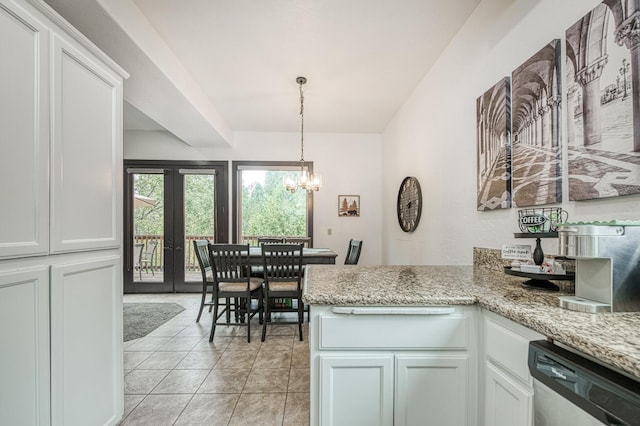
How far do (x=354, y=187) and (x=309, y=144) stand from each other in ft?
3.58

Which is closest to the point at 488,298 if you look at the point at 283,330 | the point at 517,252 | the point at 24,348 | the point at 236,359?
the point at 517,252

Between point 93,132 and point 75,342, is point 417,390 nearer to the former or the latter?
point 75,342

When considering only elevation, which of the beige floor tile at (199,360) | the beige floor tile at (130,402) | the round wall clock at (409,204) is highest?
the round wall clock at (409,204)

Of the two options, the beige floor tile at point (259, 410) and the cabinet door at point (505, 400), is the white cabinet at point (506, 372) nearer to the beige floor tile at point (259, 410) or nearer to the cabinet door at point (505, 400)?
the cabinet door at point (505, 400)

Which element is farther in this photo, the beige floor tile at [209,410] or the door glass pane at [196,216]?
the door glass pane at [196,216]

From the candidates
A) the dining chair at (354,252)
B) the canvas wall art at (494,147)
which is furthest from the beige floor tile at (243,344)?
the canvas wall art at (494,147)

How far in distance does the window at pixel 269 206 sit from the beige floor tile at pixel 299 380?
277 cm

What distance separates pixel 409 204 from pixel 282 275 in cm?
174

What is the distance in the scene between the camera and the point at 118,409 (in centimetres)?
165

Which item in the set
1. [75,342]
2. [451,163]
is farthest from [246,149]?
[75,342]

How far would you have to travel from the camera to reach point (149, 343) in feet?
9.33

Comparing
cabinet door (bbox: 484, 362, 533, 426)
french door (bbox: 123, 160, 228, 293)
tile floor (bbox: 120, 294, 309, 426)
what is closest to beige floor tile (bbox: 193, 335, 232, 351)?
tile floor (bbox: 120, 294, 309, 426)

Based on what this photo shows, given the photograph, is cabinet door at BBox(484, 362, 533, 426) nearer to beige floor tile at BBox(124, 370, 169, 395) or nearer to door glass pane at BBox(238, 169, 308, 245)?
beige floor tile at BBox(124, 370, 169, 395)

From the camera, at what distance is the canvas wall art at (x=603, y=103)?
3.46ft
